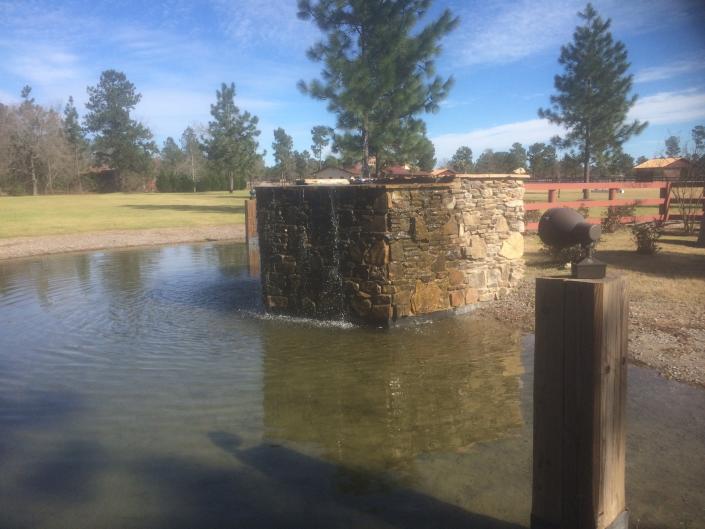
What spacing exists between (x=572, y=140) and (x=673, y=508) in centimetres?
3648

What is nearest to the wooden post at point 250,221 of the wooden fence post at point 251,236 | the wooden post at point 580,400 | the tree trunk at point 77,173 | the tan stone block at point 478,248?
the wooden fence post at point 251,236

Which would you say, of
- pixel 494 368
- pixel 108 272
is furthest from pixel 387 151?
pixel 494 368

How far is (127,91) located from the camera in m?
72.6

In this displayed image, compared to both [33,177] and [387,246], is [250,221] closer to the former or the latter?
[387,246]

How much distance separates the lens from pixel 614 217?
16297 millimetres

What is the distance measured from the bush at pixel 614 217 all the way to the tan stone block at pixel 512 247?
25.6 ft

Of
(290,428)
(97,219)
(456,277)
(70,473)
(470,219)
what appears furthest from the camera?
(97,219)

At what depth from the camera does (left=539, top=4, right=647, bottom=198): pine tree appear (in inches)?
1313

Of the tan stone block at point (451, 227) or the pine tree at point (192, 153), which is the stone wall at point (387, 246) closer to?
the tan stone block at point (451, 227)

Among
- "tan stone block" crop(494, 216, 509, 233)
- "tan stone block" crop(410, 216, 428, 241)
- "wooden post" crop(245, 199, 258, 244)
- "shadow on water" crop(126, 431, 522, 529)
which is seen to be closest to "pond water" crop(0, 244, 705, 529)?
"shadow on water" crop(126, 431, 522, 529)

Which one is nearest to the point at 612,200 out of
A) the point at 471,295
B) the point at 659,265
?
the point at 659,265

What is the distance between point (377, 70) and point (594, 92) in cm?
1957

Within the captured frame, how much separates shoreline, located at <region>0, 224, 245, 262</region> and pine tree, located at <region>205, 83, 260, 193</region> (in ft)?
118

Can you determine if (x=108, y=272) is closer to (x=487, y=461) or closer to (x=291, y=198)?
(x=291, y=198)
